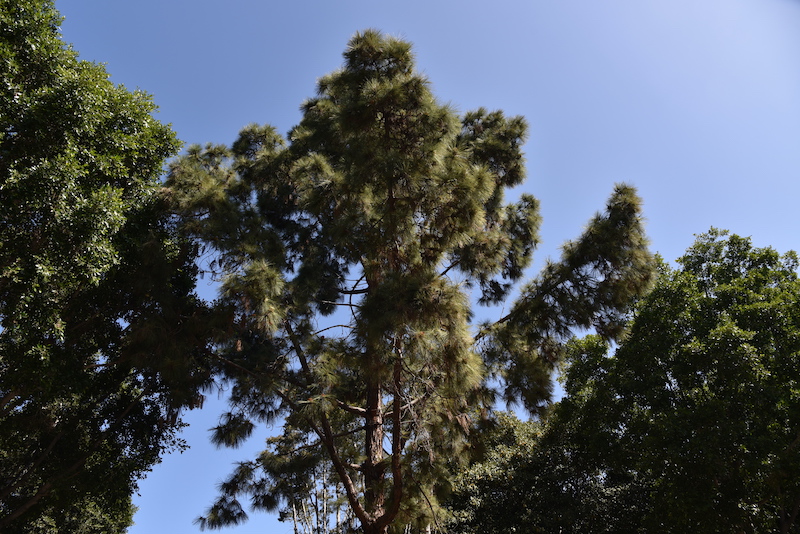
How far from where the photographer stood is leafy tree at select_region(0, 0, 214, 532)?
5.90 meters

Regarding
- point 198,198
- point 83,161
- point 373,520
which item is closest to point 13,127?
point 83,161

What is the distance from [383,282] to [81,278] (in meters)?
3.94

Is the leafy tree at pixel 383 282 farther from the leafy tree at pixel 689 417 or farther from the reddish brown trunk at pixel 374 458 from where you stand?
the leafy tree at pixel 689 417

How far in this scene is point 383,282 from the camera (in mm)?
5000

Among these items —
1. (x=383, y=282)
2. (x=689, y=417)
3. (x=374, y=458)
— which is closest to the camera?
(x=383, y=282)

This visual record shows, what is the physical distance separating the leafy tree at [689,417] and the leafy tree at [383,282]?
246 centimetres

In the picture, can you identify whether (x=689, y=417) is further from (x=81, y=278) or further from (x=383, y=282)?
(x=81, y=278)

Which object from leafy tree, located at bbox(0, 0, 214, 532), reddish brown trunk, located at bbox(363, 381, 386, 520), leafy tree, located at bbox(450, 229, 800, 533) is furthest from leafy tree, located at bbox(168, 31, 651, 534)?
leafy tree, located at bbox(450, 229, 800, 533)

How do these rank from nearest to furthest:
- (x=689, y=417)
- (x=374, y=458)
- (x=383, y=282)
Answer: (x=383, y=282) < (x=374, y=458) < (x=689, y=417)

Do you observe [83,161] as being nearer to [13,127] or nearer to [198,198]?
[13,127]

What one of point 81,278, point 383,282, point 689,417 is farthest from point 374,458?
point 689,417

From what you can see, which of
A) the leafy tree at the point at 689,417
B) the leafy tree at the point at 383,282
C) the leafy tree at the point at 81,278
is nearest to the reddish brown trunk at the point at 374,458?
the leafy tree at the point at 383,282

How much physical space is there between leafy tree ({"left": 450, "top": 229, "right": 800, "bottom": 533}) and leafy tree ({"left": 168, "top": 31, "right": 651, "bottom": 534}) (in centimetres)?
246

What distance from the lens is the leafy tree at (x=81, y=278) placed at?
590 centimetres
